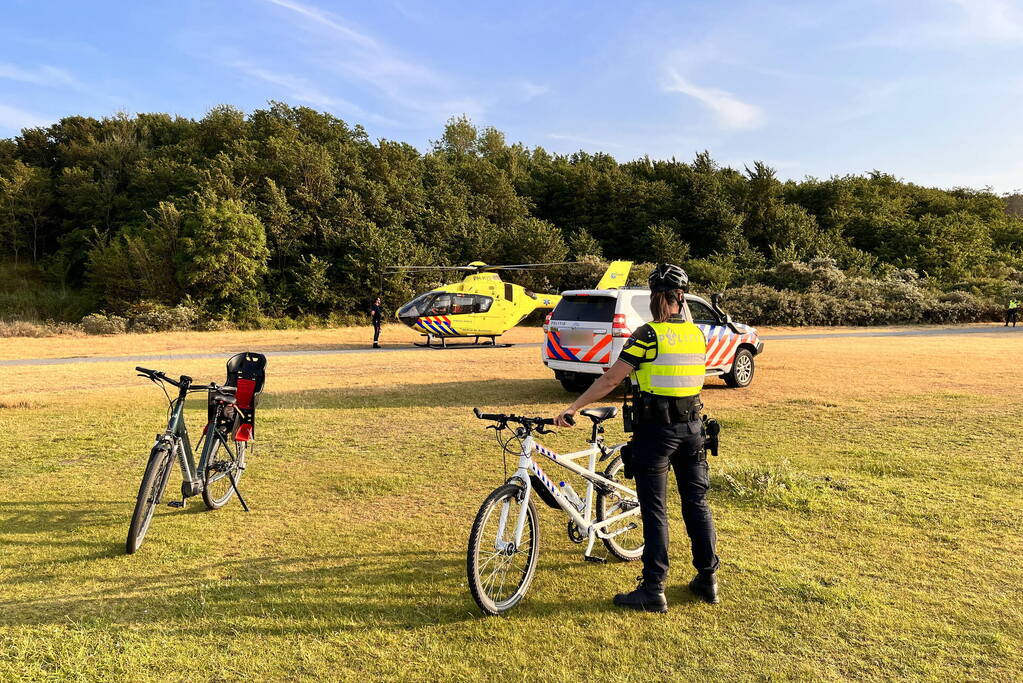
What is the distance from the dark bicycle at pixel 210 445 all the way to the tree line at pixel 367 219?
32.1m

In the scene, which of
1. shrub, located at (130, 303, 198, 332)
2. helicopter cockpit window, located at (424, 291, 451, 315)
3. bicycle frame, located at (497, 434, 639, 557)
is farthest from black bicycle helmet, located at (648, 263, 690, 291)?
shrub, located at (130, 303, 198, 332)

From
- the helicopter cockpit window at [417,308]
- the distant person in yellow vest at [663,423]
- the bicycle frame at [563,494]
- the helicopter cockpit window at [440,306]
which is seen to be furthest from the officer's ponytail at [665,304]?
the helicopter cockpit window at [417,308]

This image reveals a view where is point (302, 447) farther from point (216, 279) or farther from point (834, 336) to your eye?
point (216, 279)

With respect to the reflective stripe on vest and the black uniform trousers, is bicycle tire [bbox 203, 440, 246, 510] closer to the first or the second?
the black uniform trousers

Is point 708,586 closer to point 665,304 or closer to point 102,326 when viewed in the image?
point 665,304

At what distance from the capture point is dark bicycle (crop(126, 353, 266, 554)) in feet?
14.9

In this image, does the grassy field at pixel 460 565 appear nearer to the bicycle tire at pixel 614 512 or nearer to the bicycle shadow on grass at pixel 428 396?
the bicycle tire at pixel 614 512

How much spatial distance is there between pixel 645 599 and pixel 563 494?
75 centimetres

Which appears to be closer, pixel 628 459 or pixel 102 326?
pixel 628 459

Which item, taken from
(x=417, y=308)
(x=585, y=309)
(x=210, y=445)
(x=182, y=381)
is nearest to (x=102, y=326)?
(x=417, y=308)

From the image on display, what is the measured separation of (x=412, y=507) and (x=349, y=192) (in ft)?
133

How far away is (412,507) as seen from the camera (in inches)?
220

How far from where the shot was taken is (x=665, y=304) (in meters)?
3.71

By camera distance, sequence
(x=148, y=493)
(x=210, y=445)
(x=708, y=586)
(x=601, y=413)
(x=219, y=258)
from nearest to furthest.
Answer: (x=708, y=586), (x=601, y=413), (x=148, y=493), (x=210, y=445), (x=219, y=258)
